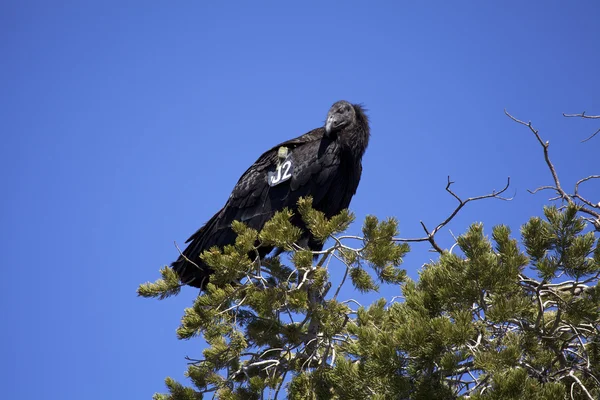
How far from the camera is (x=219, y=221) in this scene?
25.9ft

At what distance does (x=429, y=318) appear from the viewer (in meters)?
4.64

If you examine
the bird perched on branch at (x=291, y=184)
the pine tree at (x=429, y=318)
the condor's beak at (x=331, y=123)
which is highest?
the condor's beak at (x=331, y=123)

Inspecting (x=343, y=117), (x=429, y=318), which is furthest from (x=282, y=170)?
(x=429, y=318)

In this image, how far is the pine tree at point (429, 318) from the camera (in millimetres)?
4430

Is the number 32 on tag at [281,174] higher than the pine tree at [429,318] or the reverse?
higher

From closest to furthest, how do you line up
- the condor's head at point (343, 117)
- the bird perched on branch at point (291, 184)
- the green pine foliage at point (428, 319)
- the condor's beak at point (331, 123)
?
1. the green pine foliage at point (428, 319)
2. the bird perched on branch at point (291, 184)
3. the condor's beak at point (331, 123)
4. the condor's head at point (343, 117)

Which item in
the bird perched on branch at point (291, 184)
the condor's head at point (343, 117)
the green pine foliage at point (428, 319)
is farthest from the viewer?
the condor's head at point (343, 117)

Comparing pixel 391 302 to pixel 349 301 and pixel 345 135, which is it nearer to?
pixel 349 301

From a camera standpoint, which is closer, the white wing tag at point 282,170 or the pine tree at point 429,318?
the pine tree at point 429,318

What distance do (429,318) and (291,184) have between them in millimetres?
3186

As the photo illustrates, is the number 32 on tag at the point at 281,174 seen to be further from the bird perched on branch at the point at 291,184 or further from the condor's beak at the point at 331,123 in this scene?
the condor's beak at the point at 331,123

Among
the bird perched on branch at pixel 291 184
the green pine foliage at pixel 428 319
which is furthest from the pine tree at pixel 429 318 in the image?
the bird perched on branch at pixel 291 184

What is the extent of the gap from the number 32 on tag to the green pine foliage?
201 centimetres

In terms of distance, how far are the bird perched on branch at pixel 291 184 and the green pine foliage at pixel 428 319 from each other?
1.78 meters
